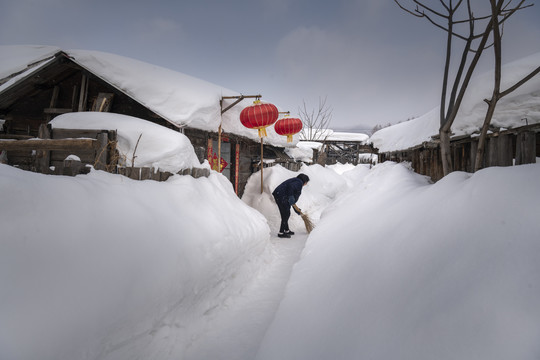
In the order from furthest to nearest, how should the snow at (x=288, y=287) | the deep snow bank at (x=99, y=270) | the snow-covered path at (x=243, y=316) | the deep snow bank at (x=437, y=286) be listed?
the snow-covered path at (x=243, y=316), the deep snow bank at (x=99, y=270), the snow at (x=288, y=287), the deep snow bank at (x=437, y=286)

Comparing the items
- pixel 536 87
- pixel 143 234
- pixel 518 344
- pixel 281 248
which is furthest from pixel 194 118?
pixel 518 344

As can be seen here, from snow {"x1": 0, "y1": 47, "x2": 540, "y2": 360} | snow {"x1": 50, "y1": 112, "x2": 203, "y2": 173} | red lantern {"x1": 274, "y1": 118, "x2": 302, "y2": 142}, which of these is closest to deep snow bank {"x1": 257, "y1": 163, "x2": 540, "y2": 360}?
snow {"x1": 0, "y1": 47, "x2": 540, "y2": 360}

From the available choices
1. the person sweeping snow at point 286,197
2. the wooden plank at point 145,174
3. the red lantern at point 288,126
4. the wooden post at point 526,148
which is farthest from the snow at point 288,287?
the red lantern at point 288,126

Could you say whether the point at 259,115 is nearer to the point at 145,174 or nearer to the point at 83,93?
the point at 145,174

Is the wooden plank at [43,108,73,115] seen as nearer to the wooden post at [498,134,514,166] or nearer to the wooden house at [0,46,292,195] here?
the wooden house at [0,46,292,195]

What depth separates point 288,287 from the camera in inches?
104

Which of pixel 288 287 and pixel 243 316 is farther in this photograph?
pixel 243 316

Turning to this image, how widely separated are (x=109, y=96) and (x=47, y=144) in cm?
445

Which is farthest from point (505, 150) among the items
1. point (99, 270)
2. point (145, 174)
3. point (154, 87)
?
point (154, 87)

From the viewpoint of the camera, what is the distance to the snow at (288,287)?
3.56 feet

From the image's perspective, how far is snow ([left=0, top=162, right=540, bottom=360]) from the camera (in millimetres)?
1086

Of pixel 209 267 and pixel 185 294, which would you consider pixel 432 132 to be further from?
pixel 185 294

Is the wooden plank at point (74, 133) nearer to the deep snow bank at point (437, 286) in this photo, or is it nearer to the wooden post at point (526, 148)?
the deep snow bank at point (437, 286)

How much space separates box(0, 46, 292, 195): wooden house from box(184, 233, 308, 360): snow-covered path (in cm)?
294
